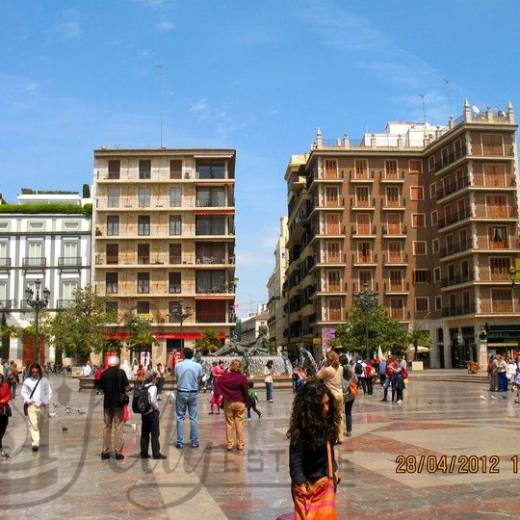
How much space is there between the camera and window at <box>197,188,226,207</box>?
6875cm

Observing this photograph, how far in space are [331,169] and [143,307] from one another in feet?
72.0

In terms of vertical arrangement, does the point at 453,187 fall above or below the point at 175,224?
above

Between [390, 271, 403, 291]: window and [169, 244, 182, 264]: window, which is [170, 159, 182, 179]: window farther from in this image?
[390, 271, 403, 291]: window

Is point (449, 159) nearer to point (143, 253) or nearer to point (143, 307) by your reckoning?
point (143, 253)

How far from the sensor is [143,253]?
67750mm

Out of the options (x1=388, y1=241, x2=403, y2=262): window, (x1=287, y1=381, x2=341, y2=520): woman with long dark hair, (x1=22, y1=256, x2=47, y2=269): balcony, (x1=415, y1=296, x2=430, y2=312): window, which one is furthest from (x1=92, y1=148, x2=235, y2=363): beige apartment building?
(x1=287, y1=381, x2=341, y2=520): woman with long dark hair

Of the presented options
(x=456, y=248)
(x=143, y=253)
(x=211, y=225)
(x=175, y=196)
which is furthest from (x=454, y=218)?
(x=143, y=253)

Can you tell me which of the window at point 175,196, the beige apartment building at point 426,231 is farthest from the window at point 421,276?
the window at point 175,196

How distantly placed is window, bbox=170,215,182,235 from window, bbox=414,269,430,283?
74.4 feet

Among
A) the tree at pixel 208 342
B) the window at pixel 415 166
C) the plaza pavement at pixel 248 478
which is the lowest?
the plaza pavement at pixel 248 478

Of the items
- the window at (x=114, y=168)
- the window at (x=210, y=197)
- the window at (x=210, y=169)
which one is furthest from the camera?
the window at (x=210, y=169)

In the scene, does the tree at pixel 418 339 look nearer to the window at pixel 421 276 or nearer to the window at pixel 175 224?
the window at pixel 421 276

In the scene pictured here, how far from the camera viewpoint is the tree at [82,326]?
5534 centimetres

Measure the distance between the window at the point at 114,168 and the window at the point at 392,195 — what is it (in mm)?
25951
